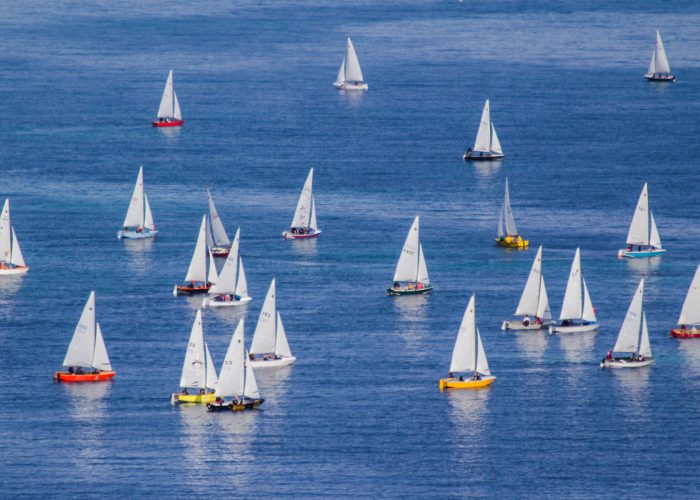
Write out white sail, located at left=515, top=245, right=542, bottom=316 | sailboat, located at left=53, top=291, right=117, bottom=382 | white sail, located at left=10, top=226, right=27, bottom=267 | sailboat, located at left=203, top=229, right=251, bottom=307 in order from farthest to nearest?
white sail, located at left=10, top=226, right=27, bottom=267
sailboat, located at left=203, top=229, right=251, bottom=307
white sail, located at left=515, top=245, right=542, bottom=316
sailboat, located at left=53, top=291, right=117, bottom=382

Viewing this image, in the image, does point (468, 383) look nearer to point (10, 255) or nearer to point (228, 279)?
point (228, 279)

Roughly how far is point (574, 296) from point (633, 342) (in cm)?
1049

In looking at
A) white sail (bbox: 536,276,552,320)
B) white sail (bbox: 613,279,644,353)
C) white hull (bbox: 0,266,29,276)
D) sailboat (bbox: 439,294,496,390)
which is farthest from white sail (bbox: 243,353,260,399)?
white hull (bbox: 0,266,29,276)

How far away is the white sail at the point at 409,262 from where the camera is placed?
187 metres

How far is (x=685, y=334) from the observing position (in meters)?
174

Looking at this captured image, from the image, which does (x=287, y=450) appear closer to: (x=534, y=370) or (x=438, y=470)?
(x=438, y=470)

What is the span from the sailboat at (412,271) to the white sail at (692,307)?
25602 millimetres

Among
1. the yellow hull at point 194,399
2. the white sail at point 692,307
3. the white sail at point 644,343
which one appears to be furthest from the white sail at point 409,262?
the yellow hull at point 194,399

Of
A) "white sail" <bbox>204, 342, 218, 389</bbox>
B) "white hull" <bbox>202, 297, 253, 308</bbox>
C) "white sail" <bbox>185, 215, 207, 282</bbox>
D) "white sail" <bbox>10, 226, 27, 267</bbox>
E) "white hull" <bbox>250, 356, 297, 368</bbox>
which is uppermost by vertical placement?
"white sail" <bbox>10, 226, 27, 267</bbox>

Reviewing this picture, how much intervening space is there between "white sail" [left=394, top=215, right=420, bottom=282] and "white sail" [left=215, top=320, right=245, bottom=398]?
35294mm

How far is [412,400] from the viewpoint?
515ft

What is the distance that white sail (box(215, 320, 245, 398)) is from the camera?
6053 inches

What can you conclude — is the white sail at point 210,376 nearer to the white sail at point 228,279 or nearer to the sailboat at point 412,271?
the white sail at point 228,279

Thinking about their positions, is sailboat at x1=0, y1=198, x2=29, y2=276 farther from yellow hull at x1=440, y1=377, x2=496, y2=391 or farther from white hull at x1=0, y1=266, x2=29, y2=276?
yellow hull at x1=440, y1=377, x2=496, y2=391
